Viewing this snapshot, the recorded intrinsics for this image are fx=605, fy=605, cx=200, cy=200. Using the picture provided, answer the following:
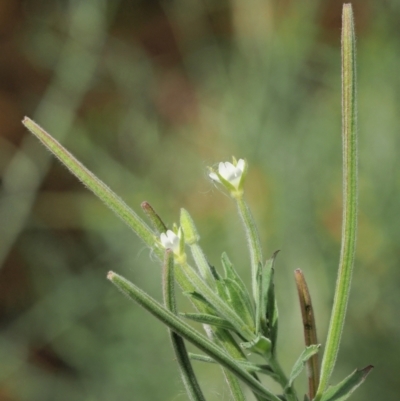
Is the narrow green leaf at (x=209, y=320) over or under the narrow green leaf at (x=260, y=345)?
over

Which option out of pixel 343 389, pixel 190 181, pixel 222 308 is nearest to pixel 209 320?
pixel 222 308

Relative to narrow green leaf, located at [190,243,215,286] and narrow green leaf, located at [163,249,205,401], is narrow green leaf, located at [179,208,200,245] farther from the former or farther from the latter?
narrow green leaf, located at [163,249,205,401]

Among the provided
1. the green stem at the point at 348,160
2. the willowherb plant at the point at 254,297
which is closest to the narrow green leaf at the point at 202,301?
the willowherb plant at the point at 254,297

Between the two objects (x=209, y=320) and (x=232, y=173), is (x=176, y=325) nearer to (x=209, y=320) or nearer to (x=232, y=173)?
(x=209, y=320)

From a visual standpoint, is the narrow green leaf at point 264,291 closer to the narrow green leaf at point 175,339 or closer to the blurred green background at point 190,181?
the narrow green leaf at point 175,339

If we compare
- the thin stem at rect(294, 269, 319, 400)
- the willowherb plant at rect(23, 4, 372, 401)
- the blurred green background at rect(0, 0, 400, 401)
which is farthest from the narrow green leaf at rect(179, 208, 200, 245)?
the blurred green background at rect(0, 0, 400, 401)

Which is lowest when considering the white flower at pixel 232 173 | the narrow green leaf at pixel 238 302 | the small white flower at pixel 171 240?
the narrow green leaf at pixel 238 302

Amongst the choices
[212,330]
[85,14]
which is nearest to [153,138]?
[85,14]

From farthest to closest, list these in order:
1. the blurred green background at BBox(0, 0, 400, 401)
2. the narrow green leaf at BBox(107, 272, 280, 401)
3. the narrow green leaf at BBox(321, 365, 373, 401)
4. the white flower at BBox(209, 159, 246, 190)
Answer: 1. the blurred green background at BBox(0, 0, 400, 401)
2. the white flower at BBox(209, 159, 246, 190)
3. the narrow green leaf at BBox(321, 365, 373, 401)
4. the narrow green leaf at BBox(107, 272, 280, 401)
